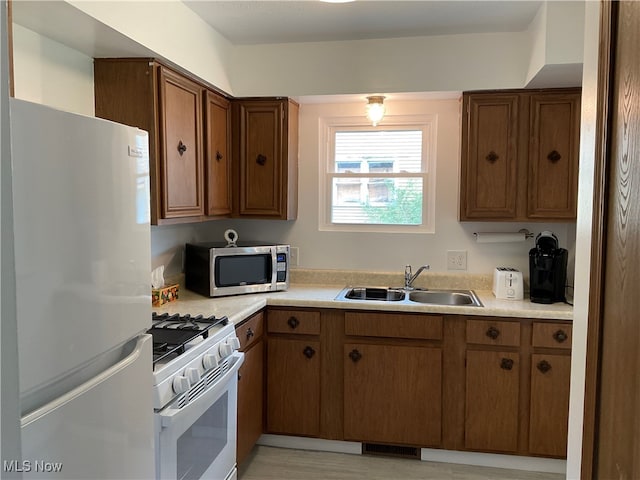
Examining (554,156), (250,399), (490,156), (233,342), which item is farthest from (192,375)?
(554,156)

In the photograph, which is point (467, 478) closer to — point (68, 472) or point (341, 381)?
point (341, 381)

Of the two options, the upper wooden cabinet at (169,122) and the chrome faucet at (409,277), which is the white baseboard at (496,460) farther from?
the upper wooden cabinet at (169,122)

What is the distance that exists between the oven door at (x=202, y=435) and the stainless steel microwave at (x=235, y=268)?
2.38ft

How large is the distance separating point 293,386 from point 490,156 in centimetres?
181

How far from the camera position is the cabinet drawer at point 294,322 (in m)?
2.86

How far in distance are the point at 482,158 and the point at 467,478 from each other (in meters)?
1.83

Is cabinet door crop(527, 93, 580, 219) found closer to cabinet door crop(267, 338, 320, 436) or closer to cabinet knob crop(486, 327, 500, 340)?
cabinet knob crop(486, 327, 500, 340)

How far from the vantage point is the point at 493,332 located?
106 inches

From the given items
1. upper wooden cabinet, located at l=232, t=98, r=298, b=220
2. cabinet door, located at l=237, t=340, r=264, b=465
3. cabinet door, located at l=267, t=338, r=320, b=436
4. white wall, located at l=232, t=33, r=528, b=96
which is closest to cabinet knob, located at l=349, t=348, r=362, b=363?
cabinet door, located at l=267, t=338, r=320, b=436

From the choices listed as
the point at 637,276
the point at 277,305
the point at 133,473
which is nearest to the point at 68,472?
the point at 133,473

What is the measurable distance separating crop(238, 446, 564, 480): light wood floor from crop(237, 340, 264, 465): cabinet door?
0.51 feet

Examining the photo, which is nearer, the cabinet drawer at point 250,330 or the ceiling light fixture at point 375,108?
the cabinet drawer at point 250,330

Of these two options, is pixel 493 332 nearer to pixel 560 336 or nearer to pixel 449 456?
pixel 560 336

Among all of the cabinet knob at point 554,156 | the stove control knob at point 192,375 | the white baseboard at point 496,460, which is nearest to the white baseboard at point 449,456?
the white baseboard at point 496,460
